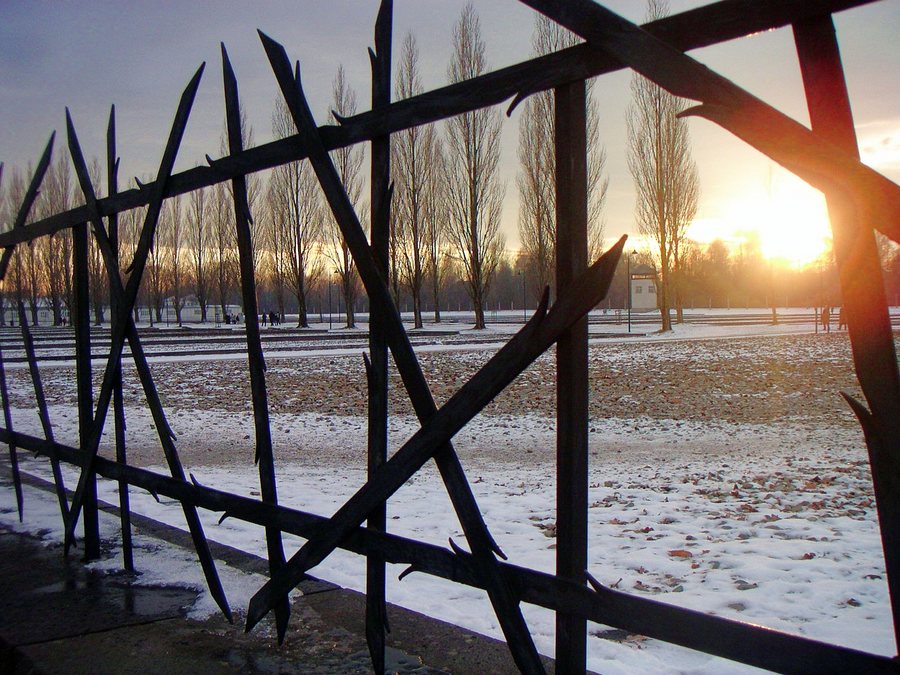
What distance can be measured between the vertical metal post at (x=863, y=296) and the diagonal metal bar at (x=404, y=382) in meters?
0.86

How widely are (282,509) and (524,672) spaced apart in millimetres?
1021

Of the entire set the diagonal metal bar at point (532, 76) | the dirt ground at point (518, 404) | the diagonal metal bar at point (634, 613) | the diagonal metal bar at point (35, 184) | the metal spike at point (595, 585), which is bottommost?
the dirt ground at point (518, 404)

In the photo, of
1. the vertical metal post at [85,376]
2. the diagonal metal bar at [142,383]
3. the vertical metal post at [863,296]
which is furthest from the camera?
the vertical metal post at [85,376]

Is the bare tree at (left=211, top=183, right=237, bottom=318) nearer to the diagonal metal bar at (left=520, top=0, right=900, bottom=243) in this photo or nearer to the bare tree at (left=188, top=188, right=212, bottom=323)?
the bare tree at (left=188, top=188, right=212, bottom=323)

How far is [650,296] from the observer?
5547cm

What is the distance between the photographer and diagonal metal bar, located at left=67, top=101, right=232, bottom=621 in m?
2.87

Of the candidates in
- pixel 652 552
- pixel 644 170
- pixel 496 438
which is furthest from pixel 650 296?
pixel 652 552

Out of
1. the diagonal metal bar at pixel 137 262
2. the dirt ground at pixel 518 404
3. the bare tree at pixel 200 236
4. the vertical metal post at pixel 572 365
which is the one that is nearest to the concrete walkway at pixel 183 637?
the diagonal metal bar at pixel 137 262

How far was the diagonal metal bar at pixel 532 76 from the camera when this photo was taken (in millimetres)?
1348

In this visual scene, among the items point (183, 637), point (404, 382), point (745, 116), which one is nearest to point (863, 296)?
point (745, 116)

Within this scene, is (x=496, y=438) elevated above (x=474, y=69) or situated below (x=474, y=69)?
below

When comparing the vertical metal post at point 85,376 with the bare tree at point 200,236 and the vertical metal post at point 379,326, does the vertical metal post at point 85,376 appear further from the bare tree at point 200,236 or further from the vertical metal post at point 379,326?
Result: the bare tree at point 200,236

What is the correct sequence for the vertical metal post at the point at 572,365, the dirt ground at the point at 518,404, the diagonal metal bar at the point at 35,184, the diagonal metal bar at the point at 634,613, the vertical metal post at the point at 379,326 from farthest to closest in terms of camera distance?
the dirt ground at the point at 518,404
the diagonal metal bar at the point at 35,184
the vertical metal post at the point at 379,326
the vertical metal post at the point at 572,365
the diagonal metal bar at the point at 634,613

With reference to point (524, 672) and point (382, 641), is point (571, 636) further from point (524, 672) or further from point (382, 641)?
point (382, 641)
